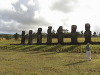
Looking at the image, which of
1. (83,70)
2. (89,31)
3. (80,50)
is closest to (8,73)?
(83,70)

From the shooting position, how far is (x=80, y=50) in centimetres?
3080

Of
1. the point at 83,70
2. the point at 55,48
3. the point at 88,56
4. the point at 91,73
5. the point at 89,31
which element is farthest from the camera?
the point at 89,31

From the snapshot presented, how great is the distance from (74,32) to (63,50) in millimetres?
7348

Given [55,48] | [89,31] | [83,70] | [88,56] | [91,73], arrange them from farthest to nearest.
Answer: [89,31]
[55,48]
[88,56]
[83,70]
[91,73]

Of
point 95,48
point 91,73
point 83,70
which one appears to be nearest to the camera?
point 91,73

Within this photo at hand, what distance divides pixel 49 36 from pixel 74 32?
6131mm

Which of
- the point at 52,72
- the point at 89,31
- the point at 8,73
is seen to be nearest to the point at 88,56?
the point at 52,72

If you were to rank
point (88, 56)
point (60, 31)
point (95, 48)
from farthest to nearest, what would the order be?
point (60, 31) → point (95, 48) → point (88, 56)

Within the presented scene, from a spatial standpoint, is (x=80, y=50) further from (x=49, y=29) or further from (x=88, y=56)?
(x=49, y=29)

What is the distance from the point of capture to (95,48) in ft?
101

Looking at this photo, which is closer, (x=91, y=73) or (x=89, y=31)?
(x=91, y=73)

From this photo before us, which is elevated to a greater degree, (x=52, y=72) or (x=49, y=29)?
(x=49, y=29)

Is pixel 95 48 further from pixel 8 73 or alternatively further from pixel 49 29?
pixel 8 73

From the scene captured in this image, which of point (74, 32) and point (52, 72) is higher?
point (74, 32)
